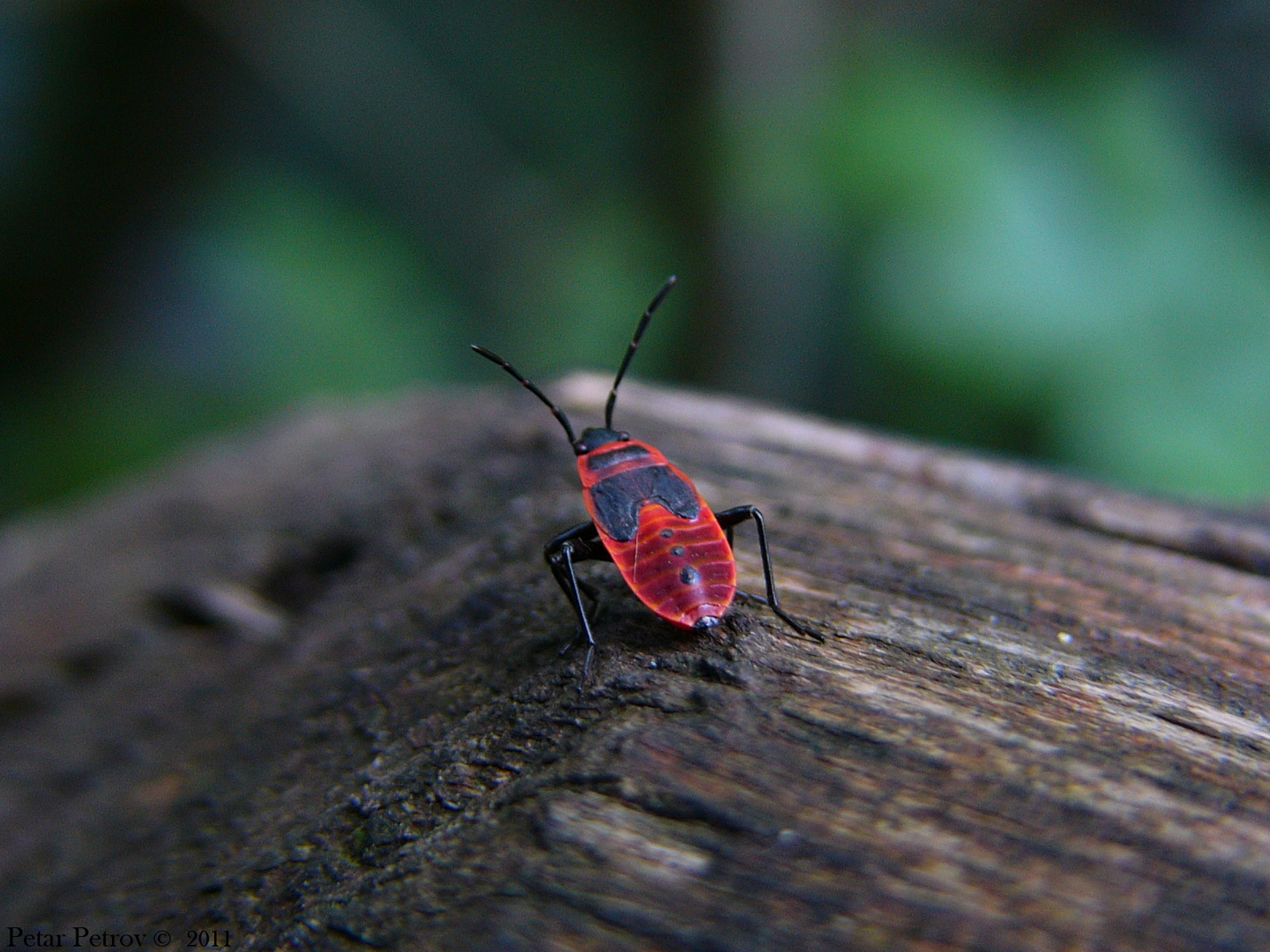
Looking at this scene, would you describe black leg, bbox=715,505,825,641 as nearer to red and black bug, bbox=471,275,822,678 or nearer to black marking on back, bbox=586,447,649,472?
red and black bug, bbox=471,275,822,678

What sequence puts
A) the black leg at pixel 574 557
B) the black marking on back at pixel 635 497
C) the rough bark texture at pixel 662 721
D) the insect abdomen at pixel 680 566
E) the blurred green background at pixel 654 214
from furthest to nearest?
1. the blurred green background at pixel 654 214
2. the black marking on back at pixel 635 497
3. the black leg at pixel 574 557
4. the insect abdomen at pixel 680 566
5. the rough bark texture at pixel 662 721

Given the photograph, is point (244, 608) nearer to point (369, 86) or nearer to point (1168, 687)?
point (1168, 687)

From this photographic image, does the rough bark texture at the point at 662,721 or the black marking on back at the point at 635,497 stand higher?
the black marking on back at the point at 635,497

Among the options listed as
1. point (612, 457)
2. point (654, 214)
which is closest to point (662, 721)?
point (612, 457)

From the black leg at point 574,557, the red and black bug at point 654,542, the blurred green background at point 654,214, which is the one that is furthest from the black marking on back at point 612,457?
the blurred green background at point 654,214

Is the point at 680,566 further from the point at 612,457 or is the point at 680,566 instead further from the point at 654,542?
the point at 612,457

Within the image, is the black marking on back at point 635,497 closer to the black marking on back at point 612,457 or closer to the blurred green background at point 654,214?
the black marking on back at point 612,457

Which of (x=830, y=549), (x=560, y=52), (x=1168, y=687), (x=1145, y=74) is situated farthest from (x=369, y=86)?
(x=1168, y=687)
